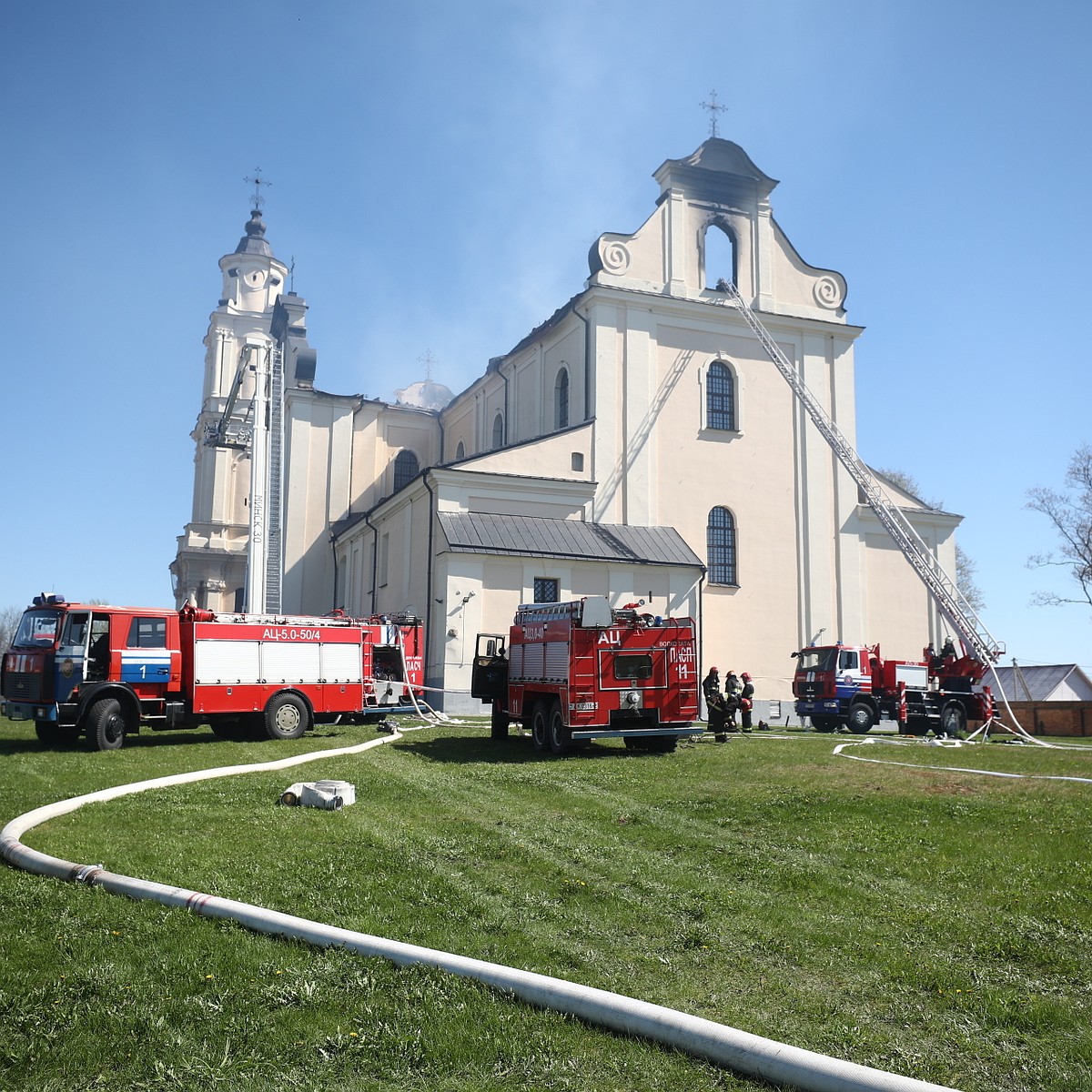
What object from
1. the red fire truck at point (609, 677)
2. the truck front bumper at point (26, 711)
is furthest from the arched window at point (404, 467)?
the red fire truck at point (609, 677)

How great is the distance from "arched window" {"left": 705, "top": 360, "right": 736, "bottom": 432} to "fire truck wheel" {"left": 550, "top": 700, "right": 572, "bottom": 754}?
871 inches

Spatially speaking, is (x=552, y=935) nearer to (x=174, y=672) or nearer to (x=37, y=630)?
(x=174, y=672)

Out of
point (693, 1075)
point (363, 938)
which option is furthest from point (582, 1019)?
point (363, 938)

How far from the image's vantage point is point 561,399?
39.4 meters

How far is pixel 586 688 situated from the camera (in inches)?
682

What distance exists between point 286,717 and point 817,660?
54.3 feet

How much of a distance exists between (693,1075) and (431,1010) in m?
1.35

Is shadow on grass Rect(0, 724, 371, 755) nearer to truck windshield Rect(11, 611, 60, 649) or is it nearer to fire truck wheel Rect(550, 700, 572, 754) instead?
truck windshield Rect(11, 611, 60, 649)

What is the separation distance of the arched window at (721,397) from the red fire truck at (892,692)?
1074 cm

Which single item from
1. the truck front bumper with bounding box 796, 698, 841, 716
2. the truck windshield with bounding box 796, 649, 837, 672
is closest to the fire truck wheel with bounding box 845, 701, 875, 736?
the truck front bumper with bounding box 796, 698, 841, 716

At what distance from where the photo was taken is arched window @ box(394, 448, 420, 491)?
4819cm

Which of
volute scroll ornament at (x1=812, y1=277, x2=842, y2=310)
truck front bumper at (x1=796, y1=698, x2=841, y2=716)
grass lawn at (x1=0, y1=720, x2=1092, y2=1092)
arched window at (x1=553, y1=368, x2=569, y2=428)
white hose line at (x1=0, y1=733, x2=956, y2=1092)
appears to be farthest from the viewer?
volute scroll ornament at (x1=812, y1=277, x2=842, y2=310)

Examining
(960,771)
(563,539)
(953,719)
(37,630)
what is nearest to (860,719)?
(953,719)

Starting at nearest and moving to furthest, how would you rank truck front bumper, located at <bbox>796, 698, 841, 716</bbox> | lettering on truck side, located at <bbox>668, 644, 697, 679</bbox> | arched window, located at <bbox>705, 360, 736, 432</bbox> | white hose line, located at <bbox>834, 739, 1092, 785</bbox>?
1. white hose line, located at <bbox>834, 739, 1092, 785</bbox>
2. lettering on truck side, located at <bbox>668, 644, 697, 679</bbox>
3. truck front bumper, located at <bbox>796, 698, 841, 716</bbox>
4. arched window, located at <bbox>705, 360, 736, 432</bbox>
